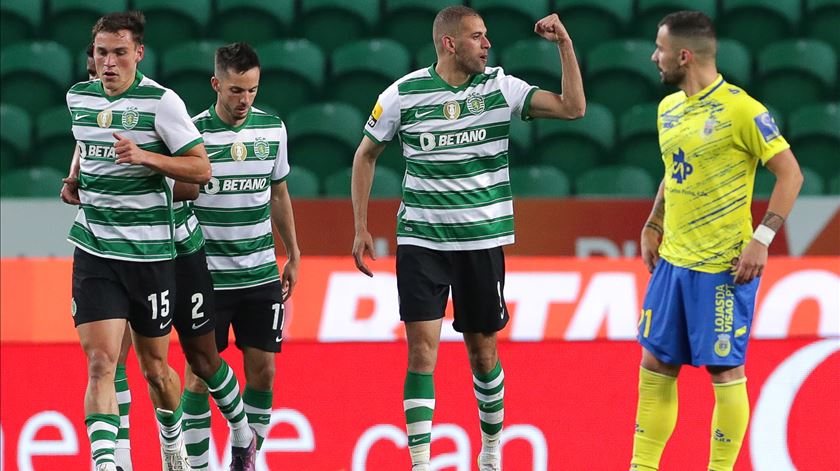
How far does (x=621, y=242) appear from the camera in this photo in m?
8.50

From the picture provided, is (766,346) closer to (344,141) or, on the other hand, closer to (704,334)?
(704,334)

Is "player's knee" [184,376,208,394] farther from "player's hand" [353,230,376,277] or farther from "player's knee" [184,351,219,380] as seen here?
"player's hand" [353,230,376,277]

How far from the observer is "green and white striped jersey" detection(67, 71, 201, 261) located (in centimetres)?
518

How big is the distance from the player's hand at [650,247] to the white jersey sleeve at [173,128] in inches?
71.0

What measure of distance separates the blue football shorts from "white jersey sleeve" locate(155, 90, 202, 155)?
74.1 inches

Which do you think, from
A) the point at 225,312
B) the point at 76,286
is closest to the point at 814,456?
the point at 225,312

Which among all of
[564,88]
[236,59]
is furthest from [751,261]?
[236,59]

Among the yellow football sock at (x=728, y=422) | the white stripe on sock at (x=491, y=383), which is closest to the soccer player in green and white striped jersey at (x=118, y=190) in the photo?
the white stripe on sock at (x=491, y=383)

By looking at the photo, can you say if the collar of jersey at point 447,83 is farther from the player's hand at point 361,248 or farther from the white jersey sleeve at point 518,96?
the player's hand at point 361,248

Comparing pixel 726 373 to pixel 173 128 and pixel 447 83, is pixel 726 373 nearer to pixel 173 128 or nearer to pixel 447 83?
pixel 447 83

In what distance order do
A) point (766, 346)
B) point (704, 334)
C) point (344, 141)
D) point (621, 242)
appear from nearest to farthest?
point (704, 334) < point (766, 346) < point (621, 242) < point (344, 141)

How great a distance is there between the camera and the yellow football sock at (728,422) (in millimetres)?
5004

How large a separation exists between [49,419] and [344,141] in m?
3.93

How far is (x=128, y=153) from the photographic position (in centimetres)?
488
